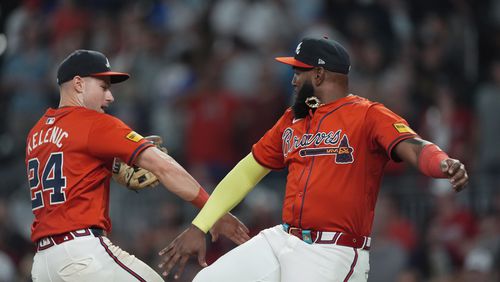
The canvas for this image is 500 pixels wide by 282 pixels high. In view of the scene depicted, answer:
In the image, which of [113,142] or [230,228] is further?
[230,228]

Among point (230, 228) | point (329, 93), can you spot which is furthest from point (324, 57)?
point (230, 228)

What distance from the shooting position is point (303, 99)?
668cm

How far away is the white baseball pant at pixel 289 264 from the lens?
20.7 feet

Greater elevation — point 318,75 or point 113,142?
point 318,75

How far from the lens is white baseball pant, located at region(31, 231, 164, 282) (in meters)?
6.34

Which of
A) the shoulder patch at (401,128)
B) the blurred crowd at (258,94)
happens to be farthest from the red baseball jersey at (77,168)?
the blurred crowd at (258,94)

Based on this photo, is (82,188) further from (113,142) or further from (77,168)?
(113,142)

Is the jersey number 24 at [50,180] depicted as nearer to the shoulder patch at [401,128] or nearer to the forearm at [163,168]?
the forearm at [163,168]

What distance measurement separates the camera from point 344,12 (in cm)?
1205

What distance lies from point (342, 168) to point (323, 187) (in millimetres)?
156

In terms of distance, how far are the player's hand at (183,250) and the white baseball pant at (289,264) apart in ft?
0.40

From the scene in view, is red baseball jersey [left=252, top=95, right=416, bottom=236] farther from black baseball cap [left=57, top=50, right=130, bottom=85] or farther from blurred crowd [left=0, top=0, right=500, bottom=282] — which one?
blurred crowd [left=0, top=0, right=500, bottom=282]

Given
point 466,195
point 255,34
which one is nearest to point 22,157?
point 255,34

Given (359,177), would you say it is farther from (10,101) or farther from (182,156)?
(10,101)
